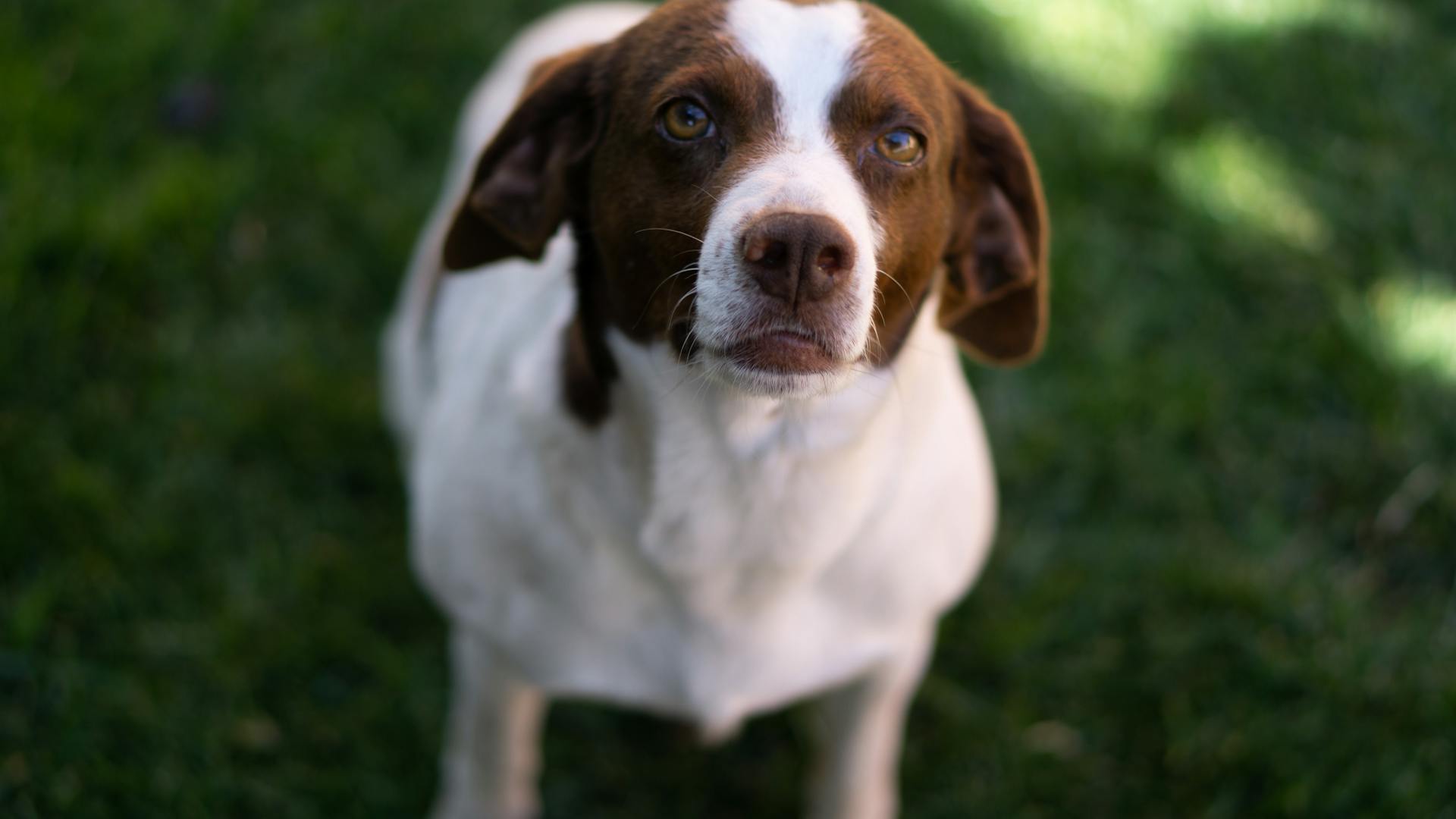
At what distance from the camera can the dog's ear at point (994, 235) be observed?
212 cm

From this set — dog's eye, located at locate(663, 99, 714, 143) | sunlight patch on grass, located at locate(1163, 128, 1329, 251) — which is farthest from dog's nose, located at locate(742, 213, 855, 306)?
sunlight patch on grass, located at locate(1163, 128, 1329, 251)

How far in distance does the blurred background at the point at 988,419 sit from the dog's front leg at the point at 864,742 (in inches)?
7.6

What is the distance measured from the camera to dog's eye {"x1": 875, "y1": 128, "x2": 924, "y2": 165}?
6.14ft

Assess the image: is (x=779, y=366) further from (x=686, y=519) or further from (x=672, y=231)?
(x=686, y=519)

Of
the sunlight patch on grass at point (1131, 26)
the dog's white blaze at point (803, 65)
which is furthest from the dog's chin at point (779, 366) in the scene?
the sunlight patch on grass at point (1131, 26)

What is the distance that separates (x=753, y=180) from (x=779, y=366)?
0.86 ft

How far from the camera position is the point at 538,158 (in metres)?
2.11

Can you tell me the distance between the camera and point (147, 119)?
410 cm

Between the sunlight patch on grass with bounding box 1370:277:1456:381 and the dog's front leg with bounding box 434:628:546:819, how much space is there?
8.57 ft

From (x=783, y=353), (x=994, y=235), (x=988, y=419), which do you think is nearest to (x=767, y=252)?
(x=783, y=353)

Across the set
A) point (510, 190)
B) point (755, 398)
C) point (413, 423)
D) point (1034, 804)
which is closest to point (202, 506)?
point (413, 423)

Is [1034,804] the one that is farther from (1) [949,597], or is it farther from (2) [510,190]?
(2) [510,190]

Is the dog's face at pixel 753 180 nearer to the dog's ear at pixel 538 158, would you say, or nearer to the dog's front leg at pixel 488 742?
the dog's ear at pixel 538 158

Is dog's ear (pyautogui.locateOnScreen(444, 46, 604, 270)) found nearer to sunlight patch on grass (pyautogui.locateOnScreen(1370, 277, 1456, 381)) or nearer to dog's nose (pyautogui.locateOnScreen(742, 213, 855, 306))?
dog's nose (pyautogui.locateOnScreen(742, 213, 855, 306))
